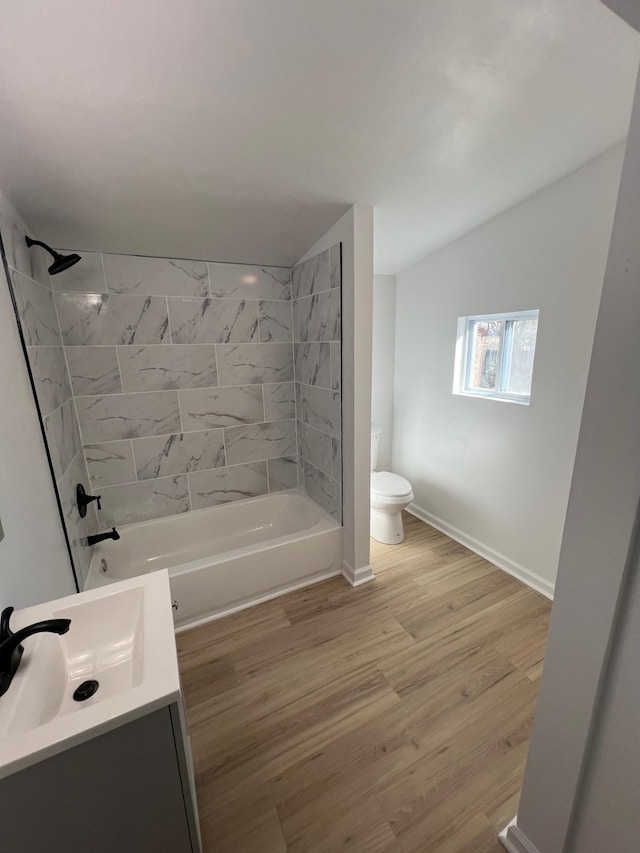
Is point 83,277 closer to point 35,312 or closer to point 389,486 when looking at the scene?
point 35,312

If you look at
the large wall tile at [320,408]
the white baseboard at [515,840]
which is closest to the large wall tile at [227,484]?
the large wall tile at [320,408]

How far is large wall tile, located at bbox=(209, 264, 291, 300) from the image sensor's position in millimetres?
2281

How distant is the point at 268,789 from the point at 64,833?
30.9 inches

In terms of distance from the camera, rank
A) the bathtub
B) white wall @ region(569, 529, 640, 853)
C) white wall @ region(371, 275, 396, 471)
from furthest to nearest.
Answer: white wall @ region(371, 275, 396, 471), the bathtub, white wall @ region(569, 529, 640, 853)

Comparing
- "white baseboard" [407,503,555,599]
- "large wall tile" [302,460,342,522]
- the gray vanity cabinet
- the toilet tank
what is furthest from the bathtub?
the gray vanity cabinet

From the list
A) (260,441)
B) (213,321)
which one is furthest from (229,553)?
(213,321)

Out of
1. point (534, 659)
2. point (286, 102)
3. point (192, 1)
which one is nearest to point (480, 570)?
point (534, 659)

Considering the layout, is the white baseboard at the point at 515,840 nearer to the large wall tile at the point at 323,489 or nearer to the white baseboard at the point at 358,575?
the white baseboard at the point at 358,575

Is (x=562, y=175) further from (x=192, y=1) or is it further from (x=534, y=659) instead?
(x=534, y=659)

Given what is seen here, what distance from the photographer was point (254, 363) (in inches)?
97.6

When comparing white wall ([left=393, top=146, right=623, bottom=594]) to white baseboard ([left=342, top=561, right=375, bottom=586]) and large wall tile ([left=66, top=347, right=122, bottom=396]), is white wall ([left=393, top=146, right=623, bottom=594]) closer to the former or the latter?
white baseboard ([left=342, top=561, right=375, bottom=586])

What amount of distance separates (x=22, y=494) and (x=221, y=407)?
141cm

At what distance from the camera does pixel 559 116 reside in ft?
4.29

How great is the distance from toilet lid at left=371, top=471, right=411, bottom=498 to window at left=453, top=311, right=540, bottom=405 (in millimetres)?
819
